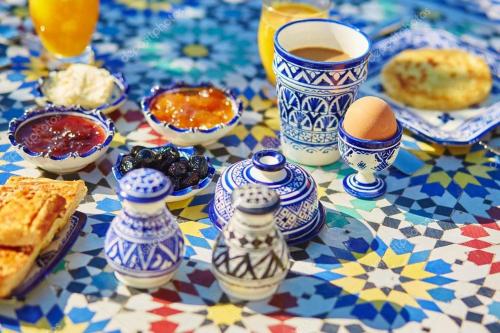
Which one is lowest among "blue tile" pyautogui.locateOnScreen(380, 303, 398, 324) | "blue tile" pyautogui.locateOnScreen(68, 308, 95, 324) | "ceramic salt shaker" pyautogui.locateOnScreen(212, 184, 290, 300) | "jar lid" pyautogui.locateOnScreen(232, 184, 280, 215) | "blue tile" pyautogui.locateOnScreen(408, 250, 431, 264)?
"blue tile" pyautogui.locateOnScreen(68, 308, 95, 324)

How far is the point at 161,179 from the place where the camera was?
5.66 ft

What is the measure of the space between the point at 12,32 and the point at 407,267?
6.61 feet

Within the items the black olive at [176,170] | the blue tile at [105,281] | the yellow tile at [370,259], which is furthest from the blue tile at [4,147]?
the yellow tile at [370,259]

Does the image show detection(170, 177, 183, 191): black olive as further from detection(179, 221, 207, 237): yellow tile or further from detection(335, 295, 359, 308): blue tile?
detection(335, 295, 359, 308): blue tile

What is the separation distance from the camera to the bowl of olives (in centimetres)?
209

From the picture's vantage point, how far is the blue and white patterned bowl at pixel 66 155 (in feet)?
7.04

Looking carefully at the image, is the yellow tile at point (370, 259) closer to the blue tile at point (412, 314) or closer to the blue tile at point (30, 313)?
the blue tile at point (412, 314)

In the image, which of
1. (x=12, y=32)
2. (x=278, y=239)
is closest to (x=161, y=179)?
(x=278, y=239)

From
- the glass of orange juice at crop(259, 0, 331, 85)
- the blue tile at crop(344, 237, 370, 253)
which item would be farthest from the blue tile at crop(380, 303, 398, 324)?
the glass of orange juice at crop(259, 0, 331, 85)

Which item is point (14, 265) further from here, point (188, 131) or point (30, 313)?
point (188, 131)

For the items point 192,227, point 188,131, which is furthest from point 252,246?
point 188,131

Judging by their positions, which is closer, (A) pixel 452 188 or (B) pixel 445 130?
(A) pixel 452 188

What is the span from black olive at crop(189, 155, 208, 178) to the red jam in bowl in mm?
331

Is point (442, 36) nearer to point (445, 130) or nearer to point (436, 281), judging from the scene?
point (445, 130)
